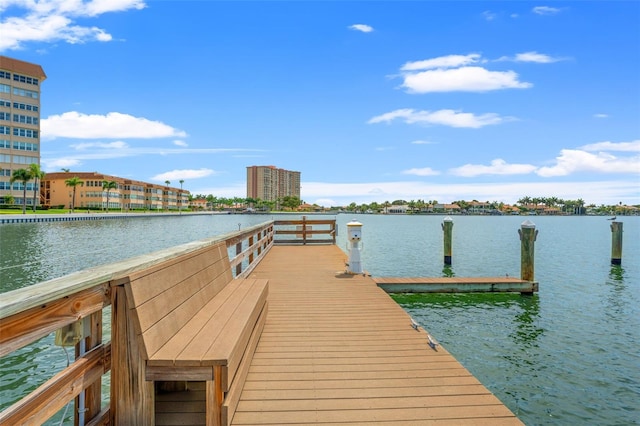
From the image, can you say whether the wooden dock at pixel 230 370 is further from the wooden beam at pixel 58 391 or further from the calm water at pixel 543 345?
the calm water at pixel 543 345

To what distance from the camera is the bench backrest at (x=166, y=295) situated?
8.02ft

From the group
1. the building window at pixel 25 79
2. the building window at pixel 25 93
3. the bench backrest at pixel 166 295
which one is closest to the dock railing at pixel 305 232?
the bench backrest at pixel 166 295

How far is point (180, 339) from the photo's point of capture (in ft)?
9.26

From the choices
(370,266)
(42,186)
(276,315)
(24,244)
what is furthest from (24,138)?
(276,315)

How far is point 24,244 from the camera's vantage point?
24.2 m

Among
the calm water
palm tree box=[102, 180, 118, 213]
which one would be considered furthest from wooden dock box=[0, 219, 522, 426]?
palm tree box=[102, 180, 118, 213]

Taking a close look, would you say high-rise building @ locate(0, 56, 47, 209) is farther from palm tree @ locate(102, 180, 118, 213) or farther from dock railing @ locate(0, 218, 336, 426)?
dock railing @ locate(0, 218, 336, 426)

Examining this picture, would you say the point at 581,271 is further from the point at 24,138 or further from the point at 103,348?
the point at 24,138

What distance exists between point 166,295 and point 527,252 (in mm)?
11172

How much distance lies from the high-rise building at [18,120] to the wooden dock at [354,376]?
264 ft

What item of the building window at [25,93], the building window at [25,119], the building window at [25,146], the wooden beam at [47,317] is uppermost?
the building window at [25,93]

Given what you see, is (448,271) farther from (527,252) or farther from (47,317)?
(47,317)

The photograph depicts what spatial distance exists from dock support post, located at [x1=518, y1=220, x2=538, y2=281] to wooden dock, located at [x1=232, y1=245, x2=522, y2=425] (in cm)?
686

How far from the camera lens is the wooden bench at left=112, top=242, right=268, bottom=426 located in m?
2.45
